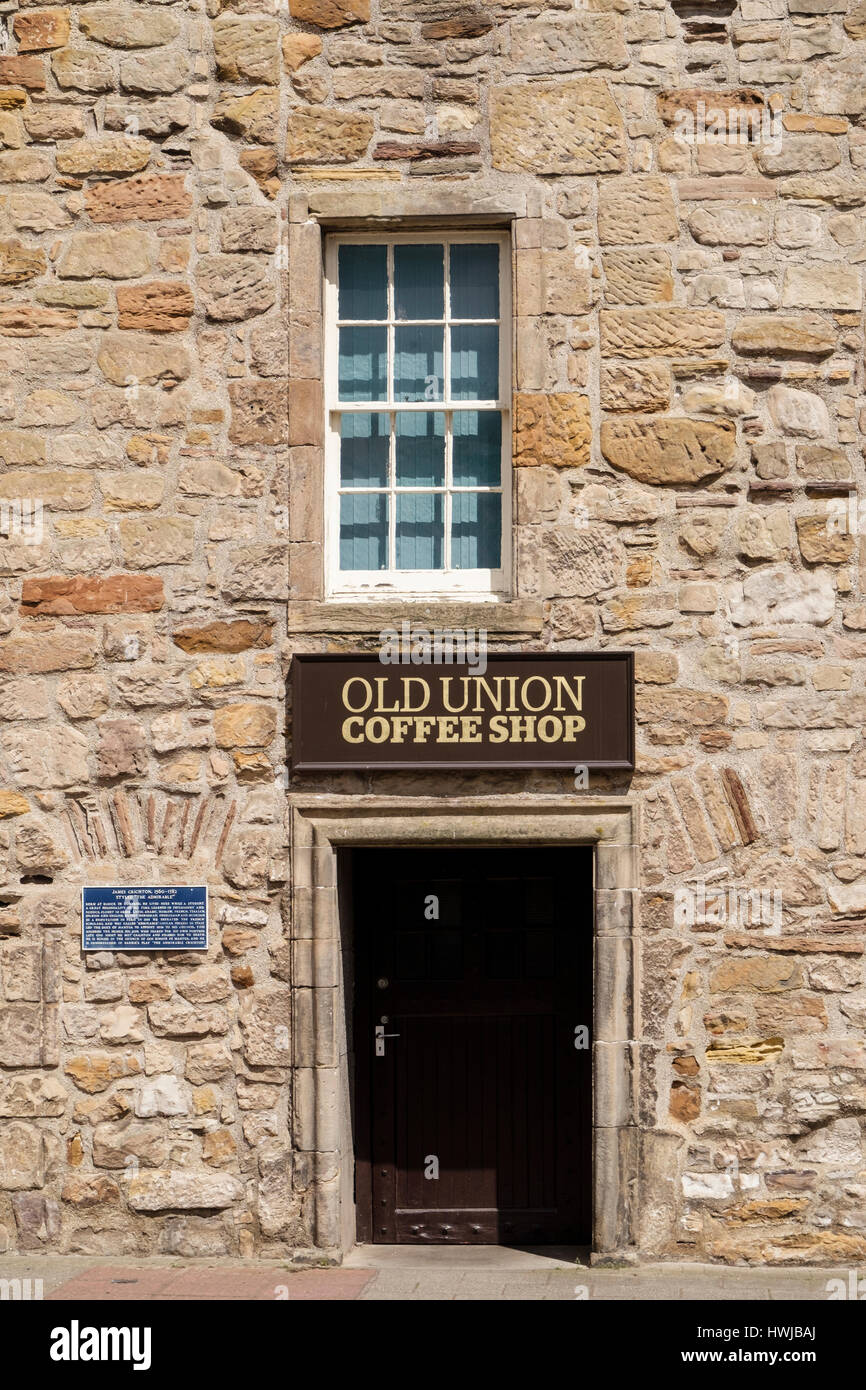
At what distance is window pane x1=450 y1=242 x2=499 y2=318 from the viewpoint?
7.99 m

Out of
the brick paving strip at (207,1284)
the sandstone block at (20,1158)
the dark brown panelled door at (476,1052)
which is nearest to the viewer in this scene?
the brick paving strip at (207,1284)

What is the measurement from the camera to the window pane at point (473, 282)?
799cm

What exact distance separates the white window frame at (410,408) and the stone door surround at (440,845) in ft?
3.52

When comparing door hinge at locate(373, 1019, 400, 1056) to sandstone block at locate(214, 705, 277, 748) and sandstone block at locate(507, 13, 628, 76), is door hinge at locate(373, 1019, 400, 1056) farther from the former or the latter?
sandstone block at locate(507, 13, 628, 76)

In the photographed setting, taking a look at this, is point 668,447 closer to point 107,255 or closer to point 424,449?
point 424,449

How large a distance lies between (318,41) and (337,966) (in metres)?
4.55

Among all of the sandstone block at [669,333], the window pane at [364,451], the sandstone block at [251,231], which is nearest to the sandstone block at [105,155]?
the sandstone block at [251,231]

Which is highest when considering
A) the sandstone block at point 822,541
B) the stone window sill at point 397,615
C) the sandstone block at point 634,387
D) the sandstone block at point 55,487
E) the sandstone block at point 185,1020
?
the sandstone block at point 634,387

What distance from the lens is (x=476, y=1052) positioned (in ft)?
26.8

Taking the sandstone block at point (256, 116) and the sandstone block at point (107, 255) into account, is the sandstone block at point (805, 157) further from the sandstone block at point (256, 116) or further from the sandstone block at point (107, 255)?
the sandstone block at point (107, 255)

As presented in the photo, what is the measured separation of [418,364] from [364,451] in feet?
1.70

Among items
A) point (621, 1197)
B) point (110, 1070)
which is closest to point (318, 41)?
point (110, 1070)

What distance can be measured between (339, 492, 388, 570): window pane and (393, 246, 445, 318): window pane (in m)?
0.95

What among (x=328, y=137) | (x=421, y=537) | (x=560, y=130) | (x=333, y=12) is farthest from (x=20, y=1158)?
(x=333, y=12)
